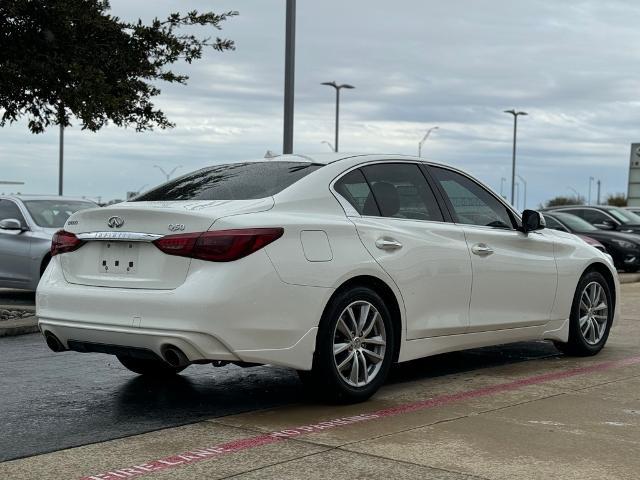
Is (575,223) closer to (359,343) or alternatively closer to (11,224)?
(11,224)

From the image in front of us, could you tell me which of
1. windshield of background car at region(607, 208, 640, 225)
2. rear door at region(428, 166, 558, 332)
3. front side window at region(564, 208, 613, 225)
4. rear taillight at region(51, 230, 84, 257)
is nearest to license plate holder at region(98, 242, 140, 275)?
rear taillight at region(51, 230, 84, 257)

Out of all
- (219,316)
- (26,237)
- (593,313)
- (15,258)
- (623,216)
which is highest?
(623,216)

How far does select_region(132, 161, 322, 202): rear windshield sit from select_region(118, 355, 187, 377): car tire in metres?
1.30

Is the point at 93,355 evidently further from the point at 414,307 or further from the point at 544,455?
the point at 544,455

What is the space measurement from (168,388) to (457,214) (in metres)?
2.42

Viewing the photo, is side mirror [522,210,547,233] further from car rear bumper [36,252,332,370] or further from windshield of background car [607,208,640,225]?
windshield of background car [607,208,640,225]

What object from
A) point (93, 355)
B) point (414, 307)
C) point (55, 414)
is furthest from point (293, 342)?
point (93, 355)

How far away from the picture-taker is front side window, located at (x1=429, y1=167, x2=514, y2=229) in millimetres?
7242

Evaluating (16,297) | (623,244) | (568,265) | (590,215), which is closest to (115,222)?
(568,265)

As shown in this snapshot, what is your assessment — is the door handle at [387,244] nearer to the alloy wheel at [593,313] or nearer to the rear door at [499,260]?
the rear door at [499,260]

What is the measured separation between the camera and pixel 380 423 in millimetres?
5645

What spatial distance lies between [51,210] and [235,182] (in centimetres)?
817

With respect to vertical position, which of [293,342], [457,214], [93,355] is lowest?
[93,355]

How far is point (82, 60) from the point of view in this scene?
11.1 meters
